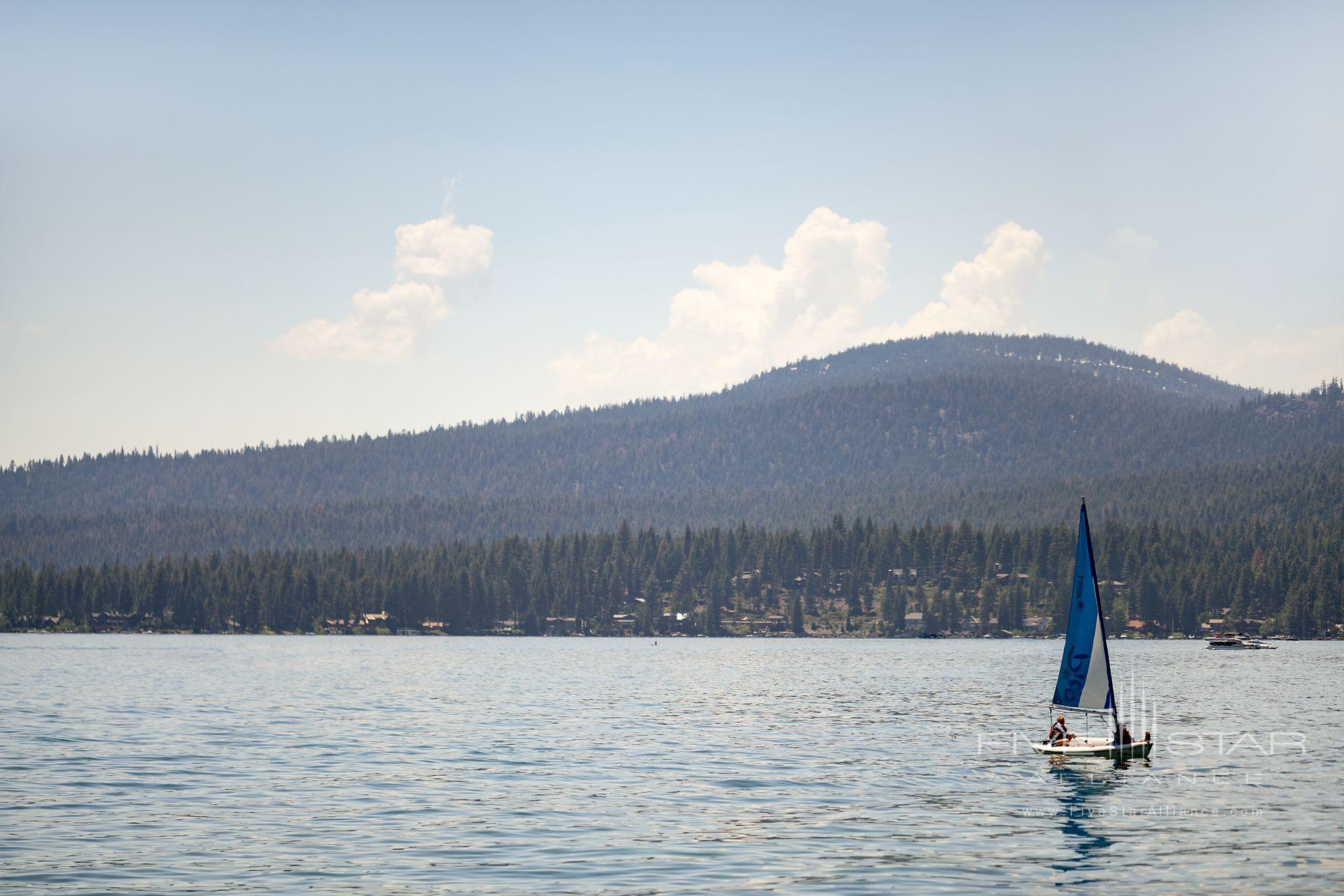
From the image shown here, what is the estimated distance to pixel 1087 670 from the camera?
210ft

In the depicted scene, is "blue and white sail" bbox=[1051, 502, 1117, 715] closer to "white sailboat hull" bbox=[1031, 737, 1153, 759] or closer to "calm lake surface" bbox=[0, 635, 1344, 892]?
"white sailboat hull" bbox=[1031, 737, 1153, 759]

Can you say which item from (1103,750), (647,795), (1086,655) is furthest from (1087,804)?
(647,795)

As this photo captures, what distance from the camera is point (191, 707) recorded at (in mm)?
98625

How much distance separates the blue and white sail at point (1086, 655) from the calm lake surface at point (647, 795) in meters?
3.46

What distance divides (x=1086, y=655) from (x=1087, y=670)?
706 millimetres

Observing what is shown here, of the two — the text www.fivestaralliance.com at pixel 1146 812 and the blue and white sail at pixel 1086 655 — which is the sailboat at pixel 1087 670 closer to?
the blue and white sail at pixel 1086 655

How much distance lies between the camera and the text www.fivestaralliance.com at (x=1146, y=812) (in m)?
51.9

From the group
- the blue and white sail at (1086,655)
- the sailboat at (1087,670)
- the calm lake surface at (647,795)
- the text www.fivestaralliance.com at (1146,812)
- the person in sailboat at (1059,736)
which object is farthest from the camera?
the person in sailboat at (1059,736)

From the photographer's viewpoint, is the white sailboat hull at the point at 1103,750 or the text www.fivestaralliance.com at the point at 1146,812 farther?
the white sailboat hull at the point at 1103,750

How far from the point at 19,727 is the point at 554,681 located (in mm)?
60002

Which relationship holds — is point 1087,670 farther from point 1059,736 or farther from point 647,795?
point 647,795

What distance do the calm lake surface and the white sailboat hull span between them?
73cm

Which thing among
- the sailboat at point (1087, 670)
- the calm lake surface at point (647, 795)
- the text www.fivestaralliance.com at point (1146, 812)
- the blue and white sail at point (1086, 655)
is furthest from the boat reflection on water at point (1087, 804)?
the blue and white sail at point (1086, 655)

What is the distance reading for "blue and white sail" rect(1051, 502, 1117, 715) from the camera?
63281 millimetres
